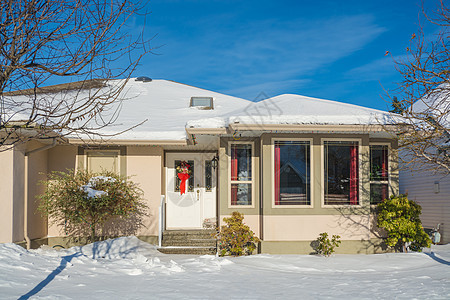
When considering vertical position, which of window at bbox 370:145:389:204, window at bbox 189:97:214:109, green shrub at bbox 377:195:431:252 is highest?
window at bbox 189:97:214:109

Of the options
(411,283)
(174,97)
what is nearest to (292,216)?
(411,283)

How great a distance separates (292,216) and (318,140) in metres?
1.82

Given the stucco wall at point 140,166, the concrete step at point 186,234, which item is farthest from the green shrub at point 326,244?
the stucco wall at point 140,166

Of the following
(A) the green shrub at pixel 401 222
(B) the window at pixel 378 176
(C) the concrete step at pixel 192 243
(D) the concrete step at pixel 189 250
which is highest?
(B) the window at pixel 378 176

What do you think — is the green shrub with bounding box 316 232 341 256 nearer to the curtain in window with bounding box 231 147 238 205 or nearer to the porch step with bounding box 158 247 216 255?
the curtain in window with bounding box 231 147 238 205

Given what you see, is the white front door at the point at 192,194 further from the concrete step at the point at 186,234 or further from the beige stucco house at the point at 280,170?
the beige stucco house at the point at 280,170

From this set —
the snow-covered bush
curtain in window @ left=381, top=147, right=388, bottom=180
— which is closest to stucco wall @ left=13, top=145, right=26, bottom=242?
the snow-covered bush

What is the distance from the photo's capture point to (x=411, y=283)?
6730 millimetres

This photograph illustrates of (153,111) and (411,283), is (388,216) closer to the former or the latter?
(411,283)

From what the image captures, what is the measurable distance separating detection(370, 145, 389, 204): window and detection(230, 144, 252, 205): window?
9.45ft

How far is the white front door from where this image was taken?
12.0 m

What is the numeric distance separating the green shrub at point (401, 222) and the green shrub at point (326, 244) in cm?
108

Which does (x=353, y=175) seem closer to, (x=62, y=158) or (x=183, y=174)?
(x=183, y=174)

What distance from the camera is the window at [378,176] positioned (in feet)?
32.2
